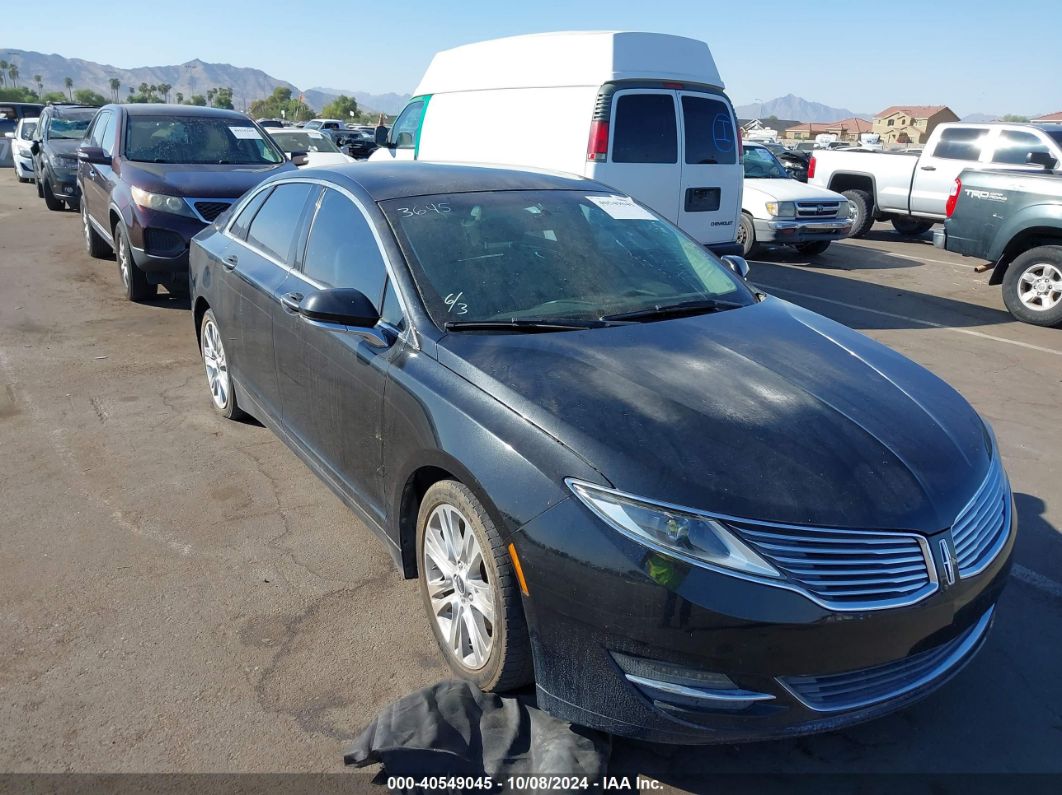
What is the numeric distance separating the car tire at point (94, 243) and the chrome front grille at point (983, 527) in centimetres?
1037

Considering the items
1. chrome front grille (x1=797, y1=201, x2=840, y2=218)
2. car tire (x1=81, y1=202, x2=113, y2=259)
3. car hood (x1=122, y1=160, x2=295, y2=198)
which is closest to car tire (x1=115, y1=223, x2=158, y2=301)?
car hood (x1=122, y1=160, x2=295, y2=198)

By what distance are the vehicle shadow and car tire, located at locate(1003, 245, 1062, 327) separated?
0.26 metres

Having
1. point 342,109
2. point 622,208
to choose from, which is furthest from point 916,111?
point 622,208

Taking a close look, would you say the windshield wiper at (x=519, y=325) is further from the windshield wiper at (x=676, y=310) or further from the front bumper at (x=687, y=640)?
the front bumper at (x=687, y=640)

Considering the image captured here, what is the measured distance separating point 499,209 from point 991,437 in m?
2.19

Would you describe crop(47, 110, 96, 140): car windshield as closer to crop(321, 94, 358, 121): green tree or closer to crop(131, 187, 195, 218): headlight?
crop(131, 187, 195, 218): headlight

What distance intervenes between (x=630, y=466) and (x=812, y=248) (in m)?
11.3

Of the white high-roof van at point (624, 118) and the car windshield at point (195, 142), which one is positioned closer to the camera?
the white high-roof van at point (624, 118)

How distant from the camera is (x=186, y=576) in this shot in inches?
142

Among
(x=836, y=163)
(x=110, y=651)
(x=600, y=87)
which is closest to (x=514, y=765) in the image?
(x=110, y=651)

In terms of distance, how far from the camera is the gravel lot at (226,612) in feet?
8.71

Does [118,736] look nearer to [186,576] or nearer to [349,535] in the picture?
[186,576]

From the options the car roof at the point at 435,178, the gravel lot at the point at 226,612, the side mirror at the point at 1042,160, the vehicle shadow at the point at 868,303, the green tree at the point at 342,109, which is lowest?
the gravel lot at the point at 226,612

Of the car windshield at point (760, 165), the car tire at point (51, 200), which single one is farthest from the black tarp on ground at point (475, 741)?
the car tire at point (51, 200)
